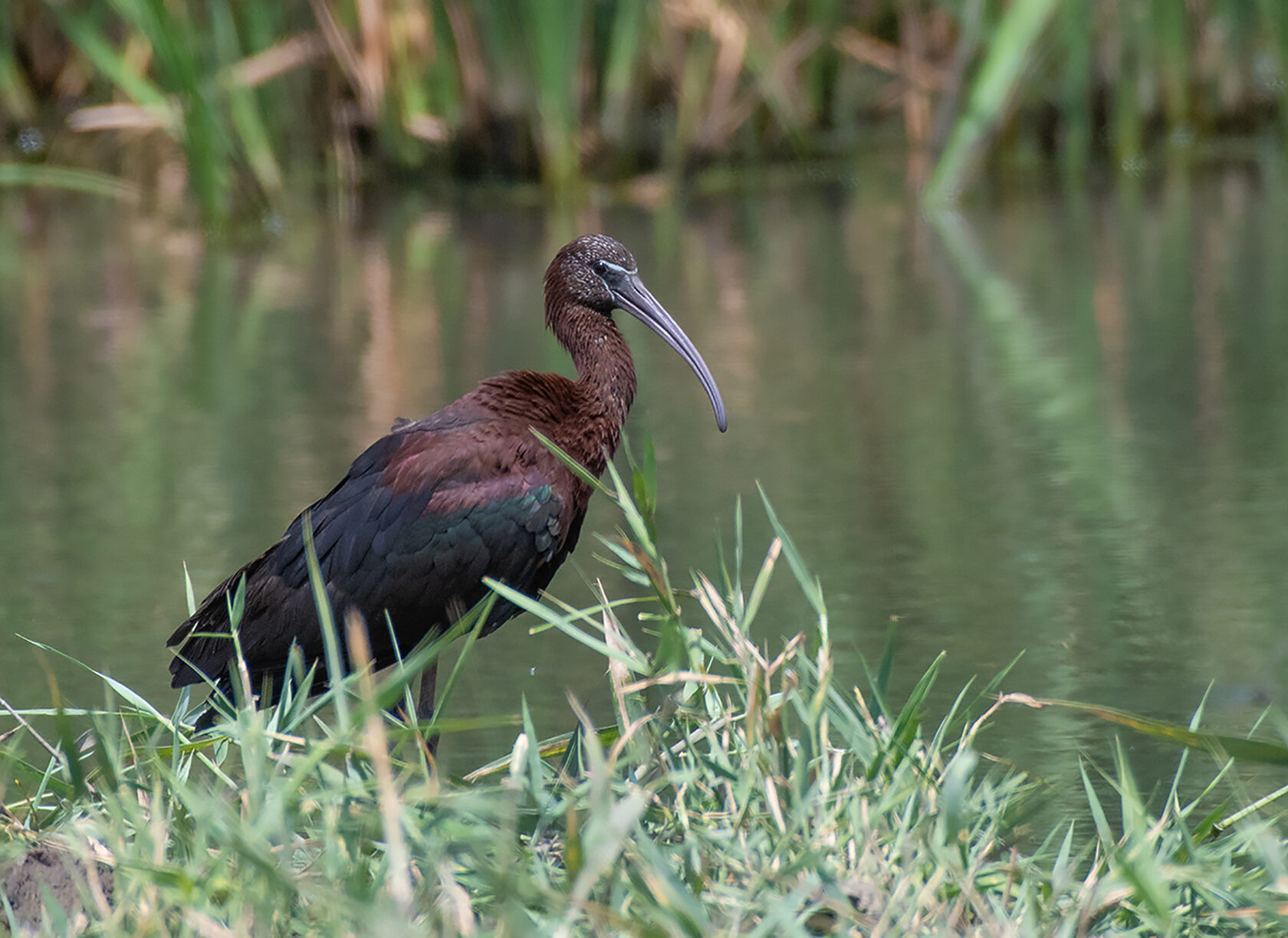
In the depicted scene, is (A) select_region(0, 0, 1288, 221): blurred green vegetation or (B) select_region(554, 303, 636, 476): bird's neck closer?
(B) select_region(554, 303, 636, 476): bird's neck

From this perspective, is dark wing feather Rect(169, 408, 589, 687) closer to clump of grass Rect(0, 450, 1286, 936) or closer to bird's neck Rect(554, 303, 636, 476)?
bird's neck Rect(554, 303, 636, 476)

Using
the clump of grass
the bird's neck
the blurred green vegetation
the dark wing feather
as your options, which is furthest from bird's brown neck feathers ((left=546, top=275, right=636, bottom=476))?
the blurred green vegetation

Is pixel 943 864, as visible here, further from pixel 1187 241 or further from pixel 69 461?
pixel 1187 241

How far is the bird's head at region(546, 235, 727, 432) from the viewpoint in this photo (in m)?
3.96

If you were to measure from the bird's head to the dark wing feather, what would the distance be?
0.54 meters

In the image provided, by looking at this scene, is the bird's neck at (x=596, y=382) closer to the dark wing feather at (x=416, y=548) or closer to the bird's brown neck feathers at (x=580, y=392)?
the bird's brown neck feathers at (x=580, y=392)

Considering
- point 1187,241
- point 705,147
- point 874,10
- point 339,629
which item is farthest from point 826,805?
point 874,10

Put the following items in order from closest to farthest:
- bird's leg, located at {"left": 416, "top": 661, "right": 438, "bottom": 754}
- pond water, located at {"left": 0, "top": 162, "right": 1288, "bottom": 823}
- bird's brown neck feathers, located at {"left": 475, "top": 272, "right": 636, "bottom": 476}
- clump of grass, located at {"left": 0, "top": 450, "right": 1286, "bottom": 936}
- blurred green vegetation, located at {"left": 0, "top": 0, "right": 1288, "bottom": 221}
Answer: clump of grass, located at {"left": 0, "top": 450, "right": 1286, "bottom": 936}
bird's leg, located at {"left": 416, "top": 661, "right": 438, "bottom": 754}
bird's brown neck feathers, located at {"left": 475, "top": 272, "right": 636, "bottom": 476}
pond water, located at {"left": 0, "top": 162, "right": 1288, "bottom": 823}
blurred green vegetation, located at {"left": 0, "top": 0, "right": 1288, "bottom": 221}

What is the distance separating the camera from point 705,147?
11.2 m

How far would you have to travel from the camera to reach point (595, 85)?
10.7 meters

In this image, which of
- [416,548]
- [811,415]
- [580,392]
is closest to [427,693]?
[416,548]

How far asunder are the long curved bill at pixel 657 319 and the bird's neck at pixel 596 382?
0.19ft

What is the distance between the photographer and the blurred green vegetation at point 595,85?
9.53 m

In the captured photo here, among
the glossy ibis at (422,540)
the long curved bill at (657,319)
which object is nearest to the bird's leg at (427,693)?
the glossy ibis at (422,540)
